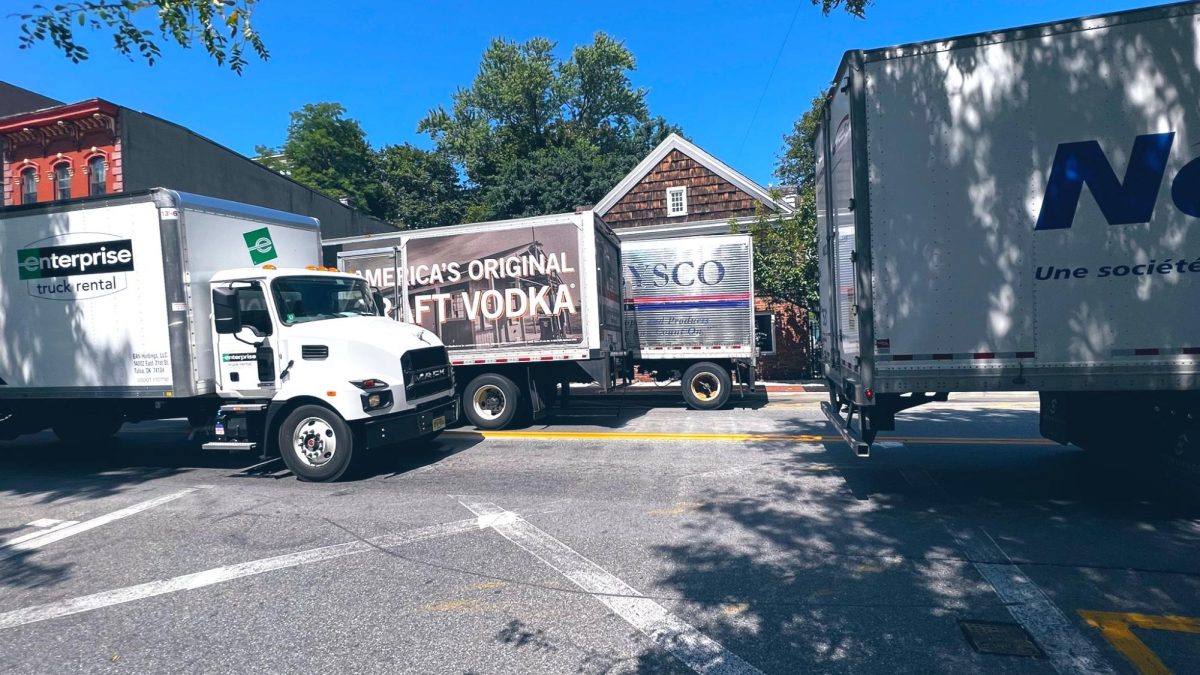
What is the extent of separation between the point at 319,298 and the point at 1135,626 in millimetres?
7972

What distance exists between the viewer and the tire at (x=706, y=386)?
41.2 ft

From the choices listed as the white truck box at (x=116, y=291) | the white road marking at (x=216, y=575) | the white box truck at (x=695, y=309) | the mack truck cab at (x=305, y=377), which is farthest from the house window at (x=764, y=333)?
the white truck box at (x=116, y=291)

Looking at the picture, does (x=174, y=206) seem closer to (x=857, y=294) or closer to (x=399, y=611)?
(x=399, y=611)

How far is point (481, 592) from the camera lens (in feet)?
13.9

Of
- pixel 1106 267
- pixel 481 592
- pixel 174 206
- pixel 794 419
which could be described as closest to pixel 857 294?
pixel 1106 267

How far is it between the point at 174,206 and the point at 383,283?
3955 mm

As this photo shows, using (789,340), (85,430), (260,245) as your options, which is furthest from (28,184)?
(789,340)

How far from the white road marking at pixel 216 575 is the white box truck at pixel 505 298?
16.6 feet

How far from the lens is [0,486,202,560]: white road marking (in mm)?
5352

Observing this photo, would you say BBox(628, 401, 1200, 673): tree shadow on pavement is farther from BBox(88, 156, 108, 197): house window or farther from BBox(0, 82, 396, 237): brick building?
BBox(88, 156, 108, 197): house window

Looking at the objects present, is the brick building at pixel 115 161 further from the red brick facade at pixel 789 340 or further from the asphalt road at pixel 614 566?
the red brick facade at pixel 789 340

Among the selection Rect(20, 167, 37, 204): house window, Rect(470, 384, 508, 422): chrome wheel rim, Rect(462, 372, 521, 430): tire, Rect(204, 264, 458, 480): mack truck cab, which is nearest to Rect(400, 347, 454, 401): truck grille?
Rect(204, 264, 458, 480): mack truck cab

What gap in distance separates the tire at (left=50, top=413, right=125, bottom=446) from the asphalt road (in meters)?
1.55

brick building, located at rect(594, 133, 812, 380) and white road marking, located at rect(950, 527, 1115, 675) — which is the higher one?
brick building, located at rect(594, 133, 812, 380)
